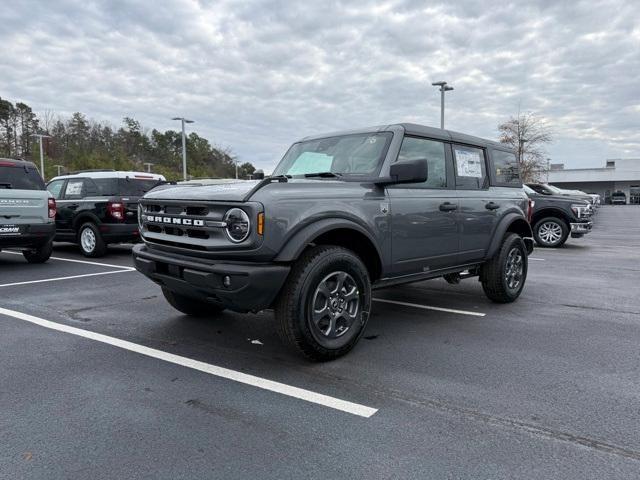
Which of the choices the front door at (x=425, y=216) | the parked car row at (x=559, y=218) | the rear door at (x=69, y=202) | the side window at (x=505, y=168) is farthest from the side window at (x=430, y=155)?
the parked car row at (x=559, y=218)

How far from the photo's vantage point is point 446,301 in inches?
239

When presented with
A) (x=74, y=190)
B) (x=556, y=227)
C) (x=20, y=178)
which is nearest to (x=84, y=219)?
(x=74, y=190)

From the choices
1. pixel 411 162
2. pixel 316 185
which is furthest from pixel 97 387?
pixel 411 162

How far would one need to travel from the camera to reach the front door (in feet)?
14.5

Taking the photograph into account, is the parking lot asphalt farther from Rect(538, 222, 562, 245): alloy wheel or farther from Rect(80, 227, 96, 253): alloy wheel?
Rect(538, 222, 562, 245): alloy wheel

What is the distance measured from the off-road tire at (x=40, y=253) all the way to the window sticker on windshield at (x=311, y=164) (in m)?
6.15

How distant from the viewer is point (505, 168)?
244 inches

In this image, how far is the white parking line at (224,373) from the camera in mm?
3072

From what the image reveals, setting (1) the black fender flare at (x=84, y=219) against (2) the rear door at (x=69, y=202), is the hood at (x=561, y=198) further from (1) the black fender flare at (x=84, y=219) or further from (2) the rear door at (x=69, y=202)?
(2) the rear door at (x=69, y=202)

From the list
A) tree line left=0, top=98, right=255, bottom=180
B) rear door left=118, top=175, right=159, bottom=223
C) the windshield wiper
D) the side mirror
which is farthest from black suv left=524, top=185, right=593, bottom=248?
tree line left=0, top=98, right=255, bottom=180

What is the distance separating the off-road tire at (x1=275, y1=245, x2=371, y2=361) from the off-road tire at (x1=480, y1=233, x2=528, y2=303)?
2.34m

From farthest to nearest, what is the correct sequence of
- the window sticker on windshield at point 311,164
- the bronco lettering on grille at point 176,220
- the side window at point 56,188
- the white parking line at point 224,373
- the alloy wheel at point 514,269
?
the side window at point 56,188 → the alloy wheel at point 514,269 → the window sticker on windshield at point 311,164 → the bronco lettering on grille at point 176,220 → the white parking line at point 224,373

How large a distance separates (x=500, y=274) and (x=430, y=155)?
1.73m

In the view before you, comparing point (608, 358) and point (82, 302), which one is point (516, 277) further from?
point (82, 302)
